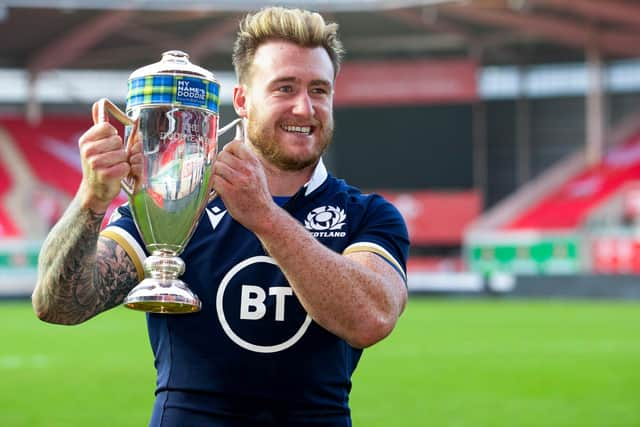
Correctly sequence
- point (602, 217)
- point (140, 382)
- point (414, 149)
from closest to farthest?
point (140, 382), point (602, 217), point (414, 149)

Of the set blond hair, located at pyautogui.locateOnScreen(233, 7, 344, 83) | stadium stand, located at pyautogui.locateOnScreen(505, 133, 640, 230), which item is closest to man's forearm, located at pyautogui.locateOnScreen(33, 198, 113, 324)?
blond hair, located at pyautogui.locateOnScreen(233, 7, 344, 83)

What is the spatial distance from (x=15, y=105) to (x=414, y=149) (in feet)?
47.8

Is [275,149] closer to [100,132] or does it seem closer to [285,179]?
[285,179]

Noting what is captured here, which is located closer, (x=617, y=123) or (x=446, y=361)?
(x=446, y=361)

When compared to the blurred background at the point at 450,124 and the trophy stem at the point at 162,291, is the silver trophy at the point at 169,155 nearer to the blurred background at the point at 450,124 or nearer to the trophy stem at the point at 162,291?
the trophy stem at the point at 162,291

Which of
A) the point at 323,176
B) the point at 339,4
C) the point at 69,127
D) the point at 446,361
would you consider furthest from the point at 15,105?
the point at 323,176

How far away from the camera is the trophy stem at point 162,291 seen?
175cm

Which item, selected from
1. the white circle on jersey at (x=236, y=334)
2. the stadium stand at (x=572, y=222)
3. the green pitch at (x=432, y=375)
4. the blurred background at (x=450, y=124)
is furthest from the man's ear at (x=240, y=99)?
the stadium stand at (x=572, y=222)

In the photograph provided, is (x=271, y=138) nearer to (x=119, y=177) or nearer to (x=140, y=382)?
(x=119, y=177)

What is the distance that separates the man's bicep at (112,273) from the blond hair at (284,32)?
0.50 meters

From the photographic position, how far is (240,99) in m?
2.27

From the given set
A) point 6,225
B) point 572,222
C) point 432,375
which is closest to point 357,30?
point 572,222

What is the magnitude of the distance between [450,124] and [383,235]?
26.0 meters

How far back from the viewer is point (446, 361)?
9.66 meters
